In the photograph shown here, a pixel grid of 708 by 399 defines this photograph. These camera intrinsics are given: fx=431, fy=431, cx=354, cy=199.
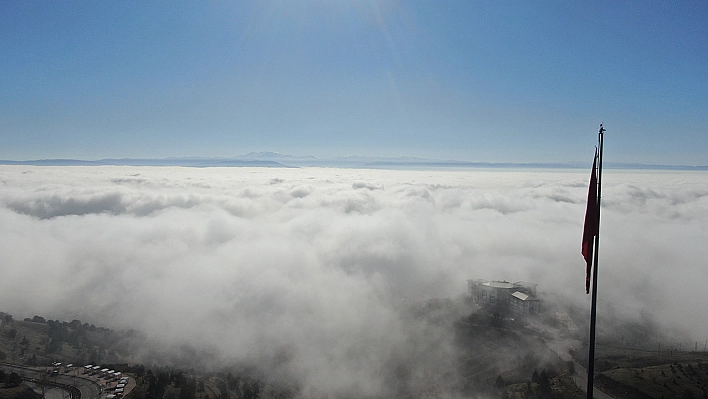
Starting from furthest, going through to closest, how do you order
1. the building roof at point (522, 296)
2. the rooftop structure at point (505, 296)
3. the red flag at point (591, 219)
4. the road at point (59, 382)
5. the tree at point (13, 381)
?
1. the rooftop structure at point (505, 296)
2. the building roof at point (522, 296)
3. the road at point (59, 382)
4. the tree at point (13, 381)
5. the red flag at point (591, 219)

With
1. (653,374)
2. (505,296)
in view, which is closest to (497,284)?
(505,296)

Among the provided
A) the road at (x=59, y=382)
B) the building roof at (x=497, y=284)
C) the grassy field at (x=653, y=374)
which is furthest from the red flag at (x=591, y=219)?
the building roof at (x=497, y=284)

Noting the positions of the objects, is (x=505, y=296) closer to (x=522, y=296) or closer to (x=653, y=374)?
(x=522, y=296)

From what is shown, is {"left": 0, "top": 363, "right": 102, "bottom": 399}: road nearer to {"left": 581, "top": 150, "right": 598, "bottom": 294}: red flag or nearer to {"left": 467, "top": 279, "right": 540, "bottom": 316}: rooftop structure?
{"left": 581, "top": 150, "right": 598, "bottom": 294}: red flag

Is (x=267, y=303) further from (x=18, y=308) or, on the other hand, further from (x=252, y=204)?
(x=252, y=204)

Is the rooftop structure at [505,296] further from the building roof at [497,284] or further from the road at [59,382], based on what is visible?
the road at [59,382]

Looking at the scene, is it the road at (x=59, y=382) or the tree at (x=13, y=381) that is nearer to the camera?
the tree at (x=13, y=381)

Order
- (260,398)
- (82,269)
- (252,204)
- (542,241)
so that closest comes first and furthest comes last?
(260,398), (82,269), (542,241), (252,204)

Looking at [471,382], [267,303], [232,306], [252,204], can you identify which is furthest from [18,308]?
[471,382]
